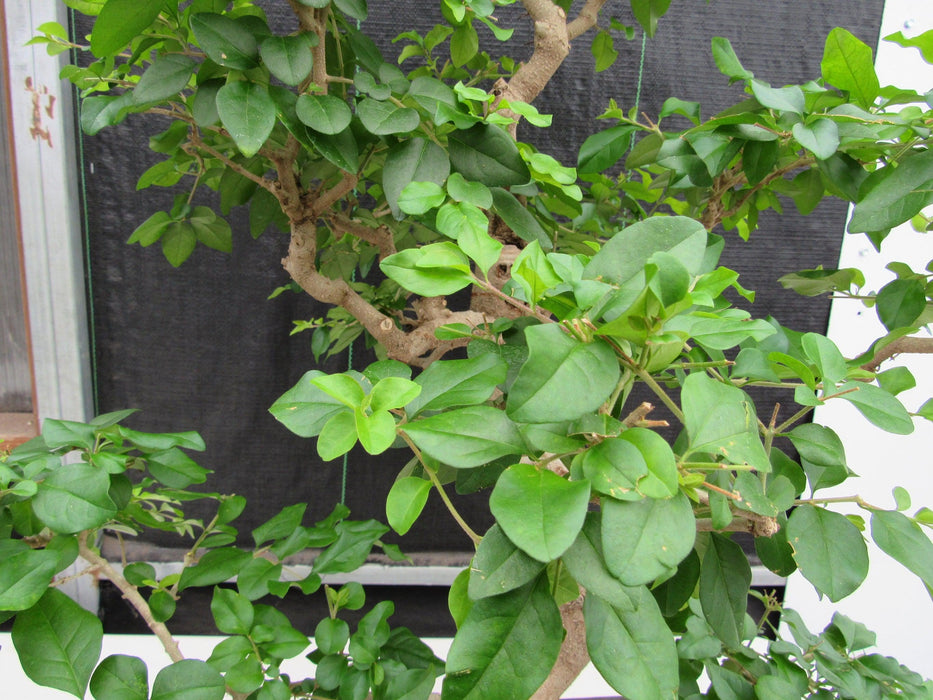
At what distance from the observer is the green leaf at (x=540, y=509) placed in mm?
321

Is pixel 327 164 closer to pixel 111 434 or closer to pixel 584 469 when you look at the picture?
pixel 111 434

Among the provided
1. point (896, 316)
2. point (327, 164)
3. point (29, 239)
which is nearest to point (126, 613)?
point (29, 239)

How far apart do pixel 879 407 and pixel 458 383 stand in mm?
297

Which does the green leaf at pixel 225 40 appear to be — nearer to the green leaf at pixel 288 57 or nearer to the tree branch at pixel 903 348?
the green leaf at pixel 288 57

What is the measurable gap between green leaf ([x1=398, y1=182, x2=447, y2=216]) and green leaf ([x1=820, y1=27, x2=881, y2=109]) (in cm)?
33

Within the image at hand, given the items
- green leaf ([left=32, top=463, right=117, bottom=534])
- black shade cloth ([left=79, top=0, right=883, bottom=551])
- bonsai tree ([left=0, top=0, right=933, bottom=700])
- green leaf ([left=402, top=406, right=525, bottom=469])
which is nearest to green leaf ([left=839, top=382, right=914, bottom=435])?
bonsai tree ([left=0, top=0, right=933, bottom=700])

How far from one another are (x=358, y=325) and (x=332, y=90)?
357mm

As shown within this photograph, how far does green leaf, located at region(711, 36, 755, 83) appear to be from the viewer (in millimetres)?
555

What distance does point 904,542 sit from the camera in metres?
0.47

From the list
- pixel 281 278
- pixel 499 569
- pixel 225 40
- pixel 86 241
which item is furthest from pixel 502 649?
pixel 86 241

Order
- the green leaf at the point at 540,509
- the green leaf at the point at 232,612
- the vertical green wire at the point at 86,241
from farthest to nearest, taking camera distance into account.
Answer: the vertical green wire at the point at 86,241 → the green leaf at the point at 232,612 → the green leaf at the point at 540,509

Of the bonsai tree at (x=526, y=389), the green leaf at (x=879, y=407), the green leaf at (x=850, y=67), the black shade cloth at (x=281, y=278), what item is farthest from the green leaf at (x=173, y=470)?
the black shade cloth at (x=281, y=278)

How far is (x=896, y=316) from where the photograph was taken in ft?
2.03

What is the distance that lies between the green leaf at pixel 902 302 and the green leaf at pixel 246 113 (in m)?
0.59
